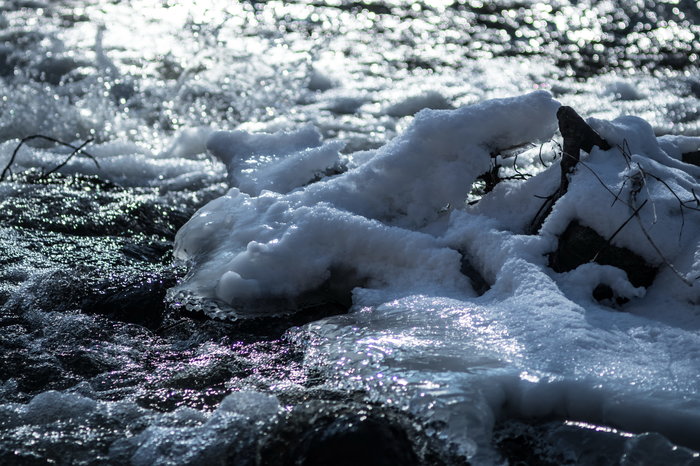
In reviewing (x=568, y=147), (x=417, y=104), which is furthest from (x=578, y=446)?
(x=417, y=104)

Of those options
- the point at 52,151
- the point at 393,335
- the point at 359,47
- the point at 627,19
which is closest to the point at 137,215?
the point at 52,151

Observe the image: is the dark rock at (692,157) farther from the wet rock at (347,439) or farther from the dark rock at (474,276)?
the wet rock at (347,439)

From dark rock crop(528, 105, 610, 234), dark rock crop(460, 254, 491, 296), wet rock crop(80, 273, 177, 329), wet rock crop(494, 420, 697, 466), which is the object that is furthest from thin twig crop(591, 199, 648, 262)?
wet rock crop(80, 273, 177, 329)

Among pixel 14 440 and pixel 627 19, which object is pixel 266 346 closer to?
pixel 14 440

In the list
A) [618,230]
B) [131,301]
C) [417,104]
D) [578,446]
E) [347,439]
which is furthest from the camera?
[417,104]

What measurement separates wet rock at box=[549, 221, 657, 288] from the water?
0.34 meters

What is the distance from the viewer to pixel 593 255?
10.9 ft

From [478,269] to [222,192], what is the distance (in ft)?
8.15

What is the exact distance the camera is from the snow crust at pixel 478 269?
2.56m

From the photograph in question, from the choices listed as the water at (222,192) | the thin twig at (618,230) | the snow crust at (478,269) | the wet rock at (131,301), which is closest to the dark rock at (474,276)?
the snow crust at (478,269)

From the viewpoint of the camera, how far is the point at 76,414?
2.66m

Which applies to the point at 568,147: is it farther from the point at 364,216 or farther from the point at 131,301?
the point at 131,301

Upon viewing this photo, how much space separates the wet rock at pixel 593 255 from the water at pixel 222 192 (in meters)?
0.34

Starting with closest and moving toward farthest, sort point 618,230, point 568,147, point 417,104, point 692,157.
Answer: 1. point 618,230
2. point 568,147
3. point 692,157
4. point 417,104
